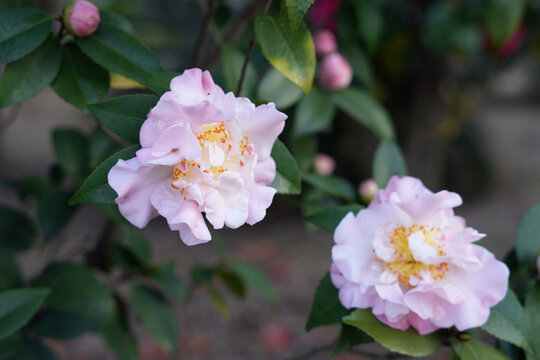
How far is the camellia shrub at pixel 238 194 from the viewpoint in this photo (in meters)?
0.54

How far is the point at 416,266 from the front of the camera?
2.18 ft

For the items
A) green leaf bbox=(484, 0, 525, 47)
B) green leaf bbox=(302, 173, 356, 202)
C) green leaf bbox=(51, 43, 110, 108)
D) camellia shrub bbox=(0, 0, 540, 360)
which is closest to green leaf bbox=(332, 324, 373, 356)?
camellia shrub bbox=(0, 0, 540, 360)

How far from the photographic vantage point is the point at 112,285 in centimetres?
133

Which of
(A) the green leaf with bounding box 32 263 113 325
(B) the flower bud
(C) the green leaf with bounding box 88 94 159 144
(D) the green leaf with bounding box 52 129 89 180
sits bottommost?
(A) the green leaf with bounding box 32 263 113 325

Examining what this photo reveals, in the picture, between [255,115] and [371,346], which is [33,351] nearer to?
[255,115]

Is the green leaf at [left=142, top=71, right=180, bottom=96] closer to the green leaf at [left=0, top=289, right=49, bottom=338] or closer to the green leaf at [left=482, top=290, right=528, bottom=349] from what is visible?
the green leaf at [left=0, top=289, right=49, bottom=338]

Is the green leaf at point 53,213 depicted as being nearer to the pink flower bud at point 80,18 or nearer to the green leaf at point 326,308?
the pink flower bud at point 80,18

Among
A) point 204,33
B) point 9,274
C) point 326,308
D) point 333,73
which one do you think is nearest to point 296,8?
point 326,308

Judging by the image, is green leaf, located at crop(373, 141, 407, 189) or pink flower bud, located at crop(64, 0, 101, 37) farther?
green leaf, located at crop(373, 141, 407, 189)

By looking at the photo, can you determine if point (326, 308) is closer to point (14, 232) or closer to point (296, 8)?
point (296, 8)

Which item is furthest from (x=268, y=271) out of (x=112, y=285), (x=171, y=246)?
(x=112, y=285)

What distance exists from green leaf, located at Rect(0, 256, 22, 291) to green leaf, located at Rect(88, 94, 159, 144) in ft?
2.10

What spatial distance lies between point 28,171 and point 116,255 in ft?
9.64

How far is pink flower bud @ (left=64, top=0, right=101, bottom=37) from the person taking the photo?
711 mm
